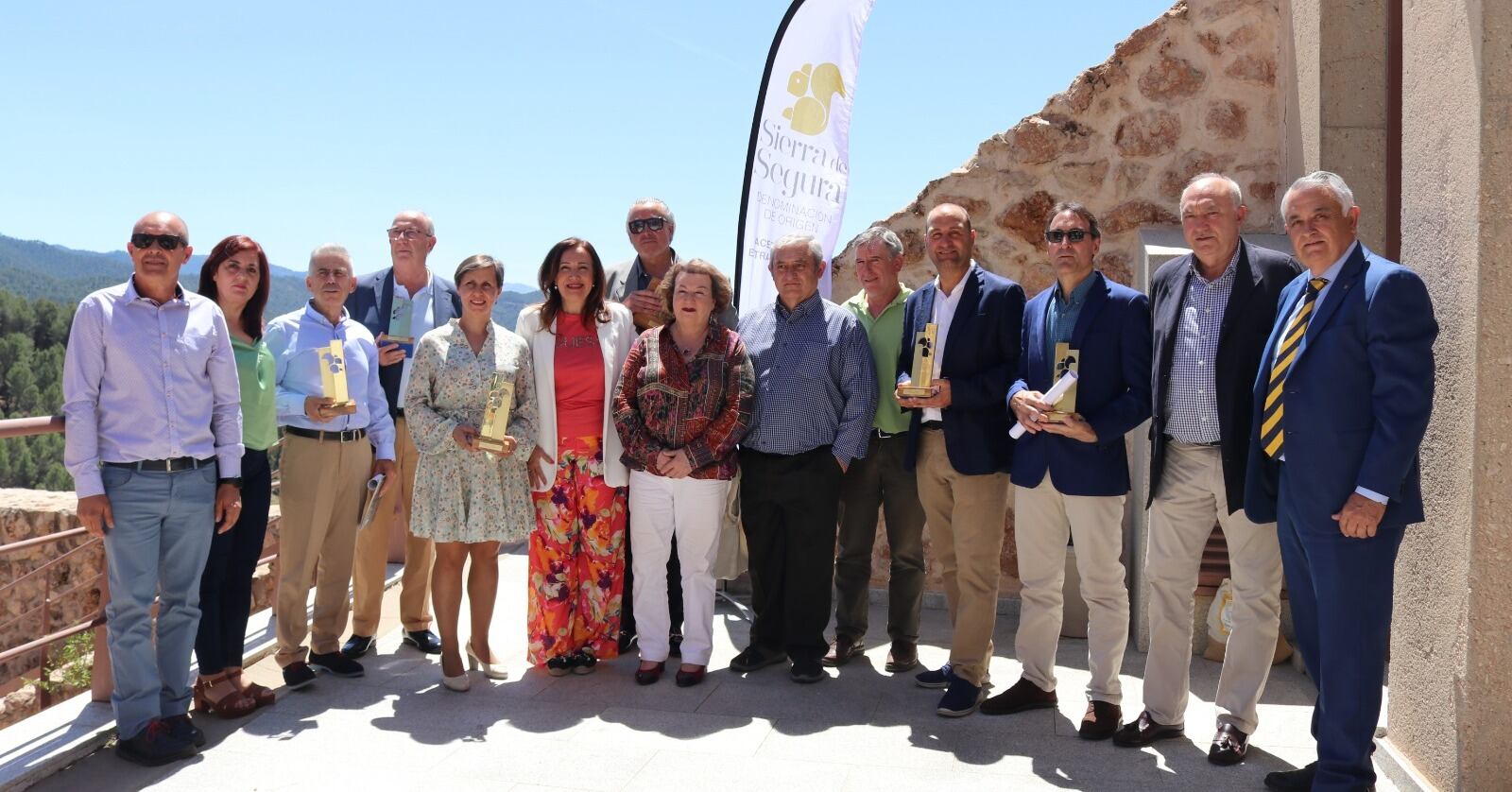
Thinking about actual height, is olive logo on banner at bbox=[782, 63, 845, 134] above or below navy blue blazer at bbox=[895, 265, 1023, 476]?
above

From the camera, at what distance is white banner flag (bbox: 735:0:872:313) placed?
5.98 metres

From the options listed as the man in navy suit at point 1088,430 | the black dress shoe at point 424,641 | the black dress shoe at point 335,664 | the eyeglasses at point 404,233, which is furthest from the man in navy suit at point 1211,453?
the eyeglasses at point 404,233

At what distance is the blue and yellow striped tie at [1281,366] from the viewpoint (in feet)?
10.4

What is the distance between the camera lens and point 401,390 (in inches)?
199

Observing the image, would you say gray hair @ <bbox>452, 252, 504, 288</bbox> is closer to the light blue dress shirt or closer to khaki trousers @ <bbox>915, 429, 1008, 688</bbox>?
the light blue dress shirt

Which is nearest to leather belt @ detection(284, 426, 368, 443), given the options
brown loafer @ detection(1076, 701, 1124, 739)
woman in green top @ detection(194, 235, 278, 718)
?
woman in green top @ detection(194, 235, 278, 718)

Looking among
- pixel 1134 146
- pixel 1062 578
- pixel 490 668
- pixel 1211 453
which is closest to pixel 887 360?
pixel 1062 578

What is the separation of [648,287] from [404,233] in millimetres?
1178

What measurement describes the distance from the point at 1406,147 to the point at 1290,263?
1.56ft

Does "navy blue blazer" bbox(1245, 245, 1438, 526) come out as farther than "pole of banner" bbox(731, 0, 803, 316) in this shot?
No

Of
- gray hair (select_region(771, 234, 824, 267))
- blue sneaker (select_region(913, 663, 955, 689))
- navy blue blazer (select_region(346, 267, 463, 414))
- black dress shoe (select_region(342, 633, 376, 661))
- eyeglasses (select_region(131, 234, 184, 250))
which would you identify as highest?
gray hair (select_region(771, 234, 824, 267))

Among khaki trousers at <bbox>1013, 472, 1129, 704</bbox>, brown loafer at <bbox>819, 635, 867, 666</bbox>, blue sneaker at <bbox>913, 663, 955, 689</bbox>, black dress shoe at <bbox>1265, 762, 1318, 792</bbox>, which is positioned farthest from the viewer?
brown loafer at <bbox>819, 635, 867, 666</bbox>

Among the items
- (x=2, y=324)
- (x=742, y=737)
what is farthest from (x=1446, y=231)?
(x=2, y=324)

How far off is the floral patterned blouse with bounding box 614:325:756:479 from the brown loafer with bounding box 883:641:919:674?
1132mm
